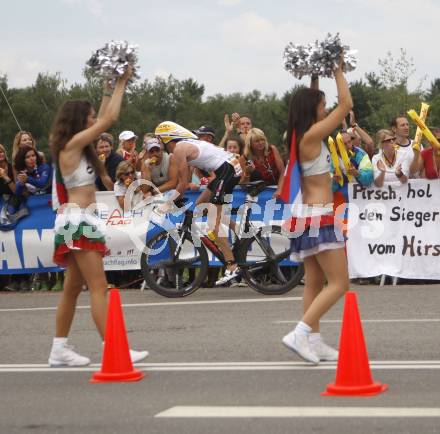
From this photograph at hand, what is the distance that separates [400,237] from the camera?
46.4 feet

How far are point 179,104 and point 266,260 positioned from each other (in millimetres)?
119735

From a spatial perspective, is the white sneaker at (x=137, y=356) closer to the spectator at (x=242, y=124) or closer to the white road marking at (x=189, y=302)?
the white road marking at (x=189, y=302)

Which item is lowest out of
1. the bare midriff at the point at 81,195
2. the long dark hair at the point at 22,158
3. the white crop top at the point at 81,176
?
the bare midriff at the point at 81,195

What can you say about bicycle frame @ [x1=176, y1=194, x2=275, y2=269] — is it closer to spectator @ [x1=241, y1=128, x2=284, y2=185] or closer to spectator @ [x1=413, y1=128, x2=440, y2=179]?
spectator @ [x1=241, y1=128, x2=284, y2=185]

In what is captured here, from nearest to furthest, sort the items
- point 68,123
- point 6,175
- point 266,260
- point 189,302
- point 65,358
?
point 68,123, point 65,358, point 189,302, point 266,260, point 6,175

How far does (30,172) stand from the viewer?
1495 centimetres

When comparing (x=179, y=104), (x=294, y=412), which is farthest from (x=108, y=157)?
(x=179, y=104)

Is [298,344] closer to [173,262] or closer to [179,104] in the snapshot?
[173,262]

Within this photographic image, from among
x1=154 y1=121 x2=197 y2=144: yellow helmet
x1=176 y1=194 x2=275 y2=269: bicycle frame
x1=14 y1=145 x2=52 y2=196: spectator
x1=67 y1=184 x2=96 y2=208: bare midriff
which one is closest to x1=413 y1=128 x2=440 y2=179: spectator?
x1=176 y1=194 x2=275 y2=269: bicycle frame

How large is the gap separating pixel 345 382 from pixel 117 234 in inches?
330

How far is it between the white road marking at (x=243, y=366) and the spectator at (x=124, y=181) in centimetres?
623

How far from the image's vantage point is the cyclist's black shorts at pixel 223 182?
13.1m

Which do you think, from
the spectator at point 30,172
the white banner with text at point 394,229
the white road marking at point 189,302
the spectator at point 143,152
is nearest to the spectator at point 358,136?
the white banner with text at point 394,229

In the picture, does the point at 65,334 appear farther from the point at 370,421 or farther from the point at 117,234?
the point at 117,234
